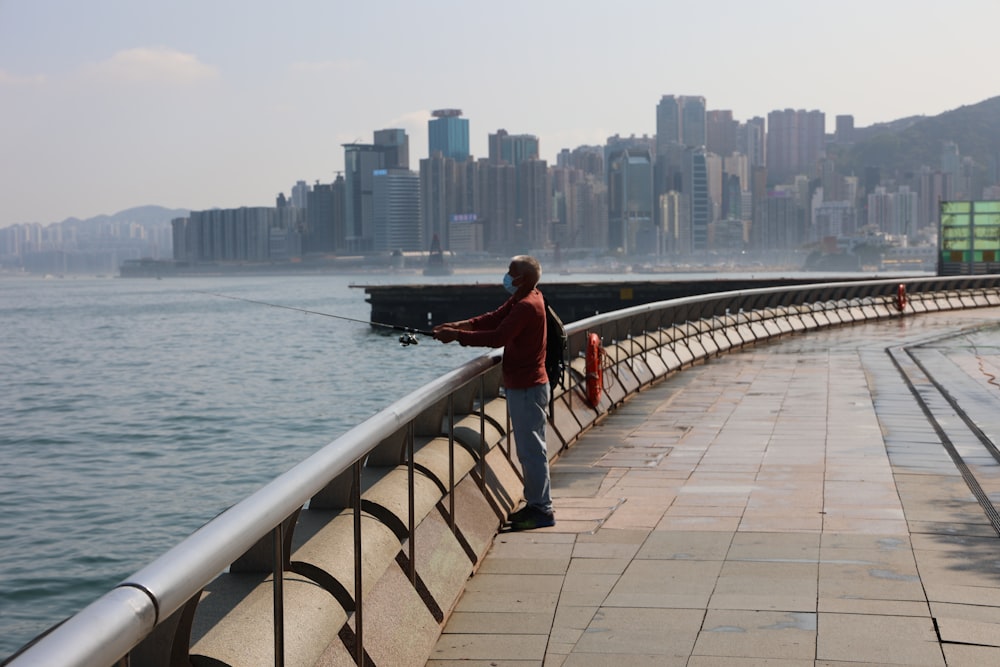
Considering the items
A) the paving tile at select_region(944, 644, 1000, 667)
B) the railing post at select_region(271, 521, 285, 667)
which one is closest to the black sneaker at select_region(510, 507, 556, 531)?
the paving tile at select_region(944, 644, 1000, 667)

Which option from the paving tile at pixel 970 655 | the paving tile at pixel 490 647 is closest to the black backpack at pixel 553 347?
the paving tile at pixel 490 647

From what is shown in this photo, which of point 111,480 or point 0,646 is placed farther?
point 111,480

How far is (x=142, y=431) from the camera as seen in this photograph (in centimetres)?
4147

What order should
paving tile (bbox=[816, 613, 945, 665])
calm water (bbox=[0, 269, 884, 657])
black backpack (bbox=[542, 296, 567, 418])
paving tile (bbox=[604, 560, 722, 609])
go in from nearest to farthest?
paving tile (bbox=[816, 613, 945, 665]) → paving tile (bbox=[604, 560, 722, 609]) → black backpack (bbox=[542, 296, 567, 418]) → calm water (bbox=[0, 269, 884, 657])

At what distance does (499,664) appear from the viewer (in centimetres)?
584

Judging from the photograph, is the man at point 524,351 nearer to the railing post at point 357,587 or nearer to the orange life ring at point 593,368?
the railing post at point 357,587

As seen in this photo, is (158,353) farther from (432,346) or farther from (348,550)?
(348,550)

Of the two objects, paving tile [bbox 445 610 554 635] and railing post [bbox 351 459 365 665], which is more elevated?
railing post [bbox 351 459 365 665]

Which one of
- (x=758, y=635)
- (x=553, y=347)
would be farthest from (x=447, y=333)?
(x=758, y=635)

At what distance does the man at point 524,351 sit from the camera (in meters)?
8.38

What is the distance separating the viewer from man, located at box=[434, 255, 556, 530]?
8383 mm

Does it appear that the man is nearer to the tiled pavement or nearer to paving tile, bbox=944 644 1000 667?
the tiled pavement

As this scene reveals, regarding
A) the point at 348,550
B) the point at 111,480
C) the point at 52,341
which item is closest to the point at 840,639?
the point at 348,550

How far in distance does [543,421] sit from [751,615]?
249 centimetres
